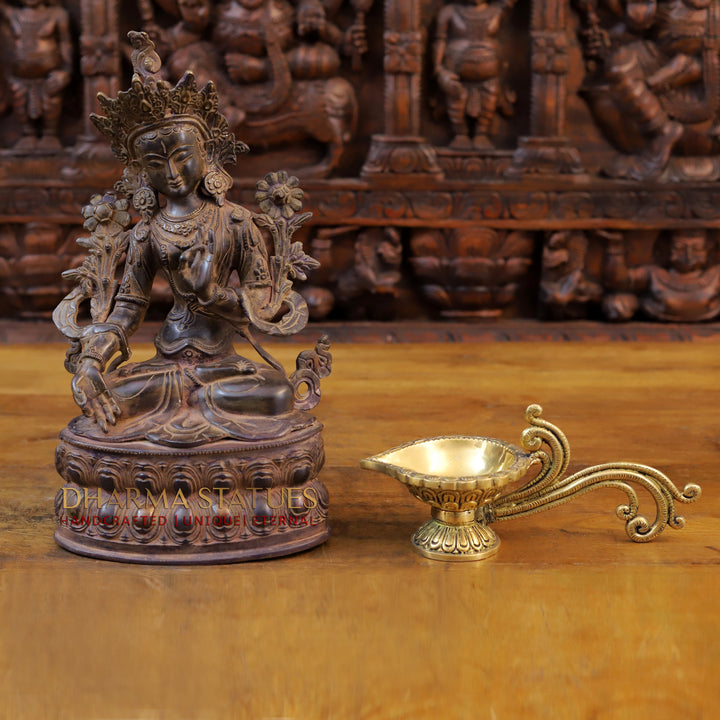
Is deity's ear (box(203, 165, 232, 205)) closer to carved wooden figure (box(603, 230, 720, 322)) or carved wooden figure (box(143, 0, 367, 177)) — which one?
carved wooden figure (box(143, 0, 367, 177))

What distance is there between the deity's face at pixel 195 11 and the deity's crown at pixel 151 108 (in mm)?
2715

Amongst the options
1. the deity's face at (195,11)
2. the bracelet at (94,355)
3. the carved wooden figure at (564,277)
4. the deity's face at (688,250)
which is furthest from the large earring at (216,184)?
the deity's face at (688,250)

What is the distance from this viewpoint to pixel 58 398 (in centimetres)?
359

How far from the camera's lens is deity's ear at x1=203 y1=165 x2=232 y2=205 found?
226 centimetres

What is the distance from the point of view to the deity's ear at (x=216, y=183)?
2256mm

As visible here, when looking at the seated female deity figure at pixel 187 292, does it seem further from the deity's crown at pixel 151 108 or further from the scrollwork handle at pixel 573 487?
the scrollwork handle at pixel 573 487

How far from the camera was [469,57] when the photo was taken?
192 inches

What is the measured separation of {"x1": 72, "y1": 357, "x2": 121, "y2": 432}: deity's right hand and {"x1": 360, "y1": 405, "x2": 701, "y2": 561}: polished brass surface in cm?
53

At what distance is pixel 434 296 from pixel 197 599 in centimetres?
322

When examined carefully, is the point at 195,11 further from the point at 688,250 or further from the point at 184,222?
the point at 184,222

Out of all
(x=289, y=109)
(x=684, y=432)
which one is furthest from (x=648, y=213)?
(x=684, y=432)

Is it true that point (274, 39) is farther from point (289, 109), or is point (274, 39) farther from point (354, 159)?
point (354, 159)

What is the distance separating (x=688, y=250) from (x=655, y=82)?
813 mm

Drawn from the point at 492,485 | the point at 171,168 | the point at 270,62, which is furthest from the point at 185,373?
the point at 270,62
